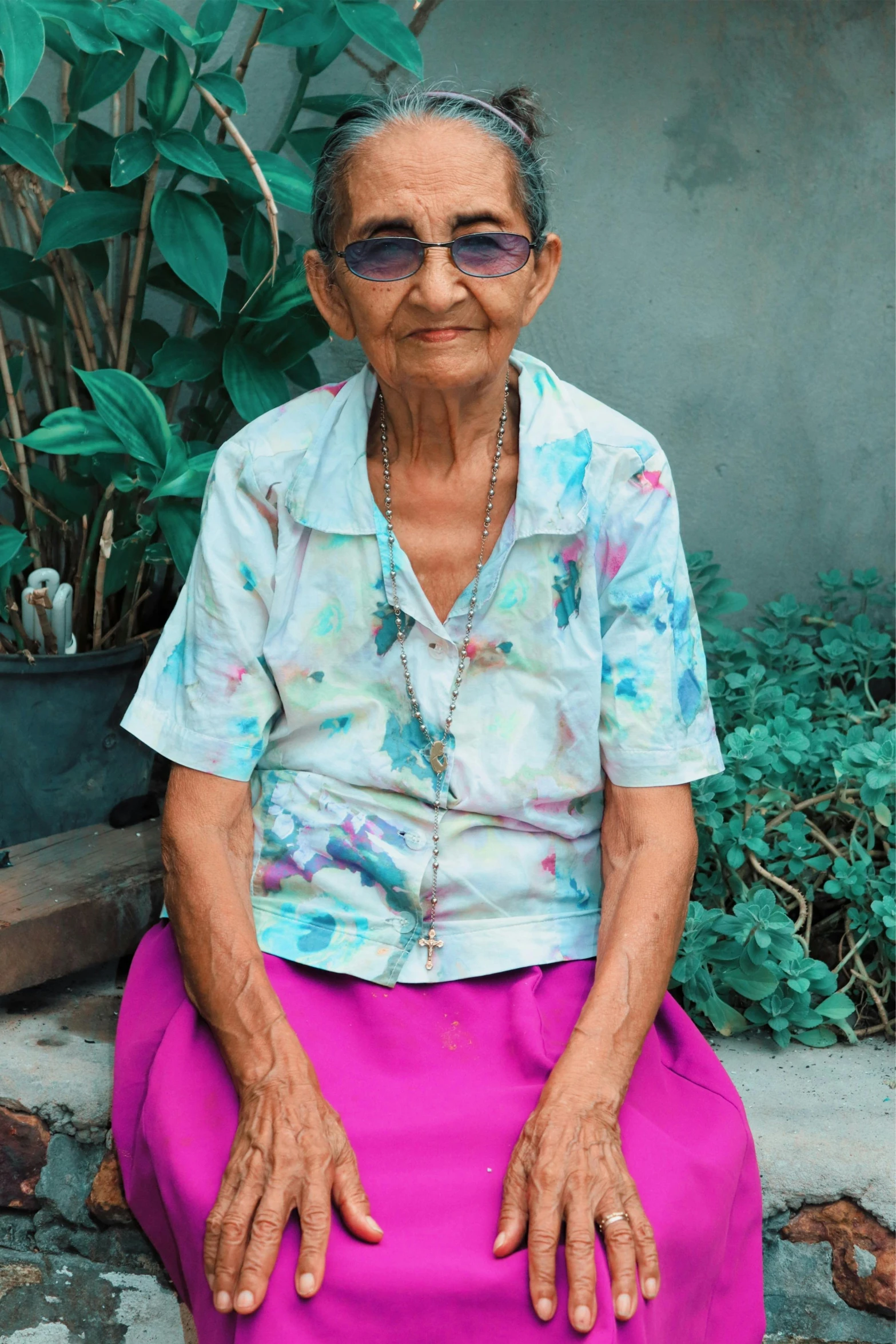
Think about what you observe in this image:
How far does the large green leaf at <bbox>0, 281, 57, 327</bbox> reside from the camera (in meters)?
2.57

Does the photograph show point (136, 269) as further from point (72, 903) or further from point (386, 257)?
point (72, 903)

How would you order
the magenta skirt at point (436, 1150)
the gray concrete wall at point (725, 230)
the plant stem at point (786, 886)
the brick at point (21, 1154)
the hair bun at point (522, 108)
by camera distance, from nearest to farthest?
the magenta skirt at point (436, 1150), the hair bun at point (522, 108), the brick at point (21, 1154), the plant stem at point (786, 886), the gray concrete wall at point (725, 230)

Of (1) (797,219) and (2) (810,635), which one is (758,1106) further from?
(1) (797,219)

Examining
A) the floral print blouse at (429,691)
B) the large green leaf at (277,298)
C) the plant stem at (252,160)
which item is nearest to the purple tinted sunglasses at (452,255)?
the floral print blouse at (429,691)

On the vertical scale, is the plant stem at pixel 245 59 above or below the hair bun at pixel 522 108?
above

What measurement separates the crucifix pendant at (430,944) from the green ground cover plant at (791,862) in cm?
58

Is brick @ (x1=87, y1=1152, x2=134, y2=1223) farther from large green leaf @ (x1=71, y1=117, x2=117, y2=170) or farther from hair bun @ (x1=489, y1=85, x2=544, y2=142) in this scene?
large green leaf @ (x1=71, y1=117, x2=117, y2=170)

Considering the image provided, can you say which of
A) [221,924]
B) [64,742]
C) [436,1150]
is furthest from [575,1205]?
[64,742]

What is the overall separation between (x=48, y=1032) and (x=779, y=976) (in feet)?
4.33

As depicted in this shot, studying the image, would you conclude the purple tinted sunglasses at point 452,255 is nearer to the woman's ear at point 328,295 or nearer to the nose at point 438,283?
the nose at point 438,283

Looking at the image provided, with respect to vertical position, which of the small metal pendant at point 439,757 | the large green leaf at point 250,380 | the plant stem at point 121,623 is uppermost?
the large green leaf at point 250,380

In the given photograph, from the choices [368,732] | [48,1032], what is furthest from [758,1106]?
[48,1032]

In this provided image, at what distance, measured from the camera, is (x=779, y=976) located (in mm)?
2248

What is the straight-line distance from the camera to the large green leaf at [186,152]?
87.5 inches
